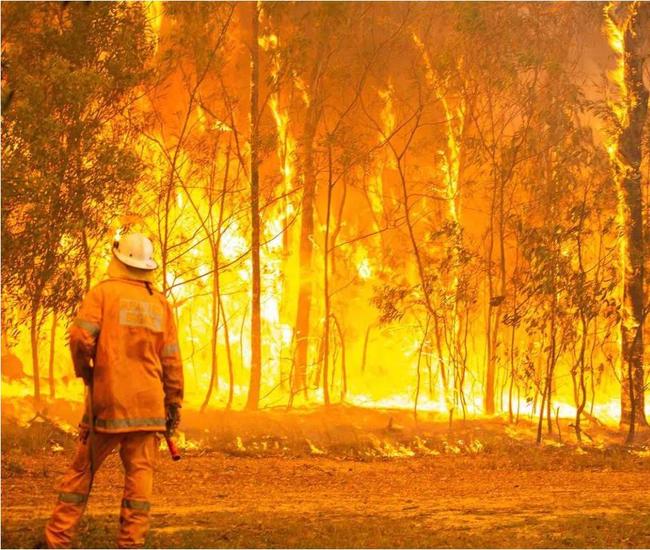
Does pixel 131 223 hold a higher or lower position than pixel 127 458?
higher

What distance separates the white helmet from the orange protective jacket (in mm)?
70

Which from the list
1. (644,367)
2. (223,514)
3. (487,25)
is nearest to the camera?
(223,514)

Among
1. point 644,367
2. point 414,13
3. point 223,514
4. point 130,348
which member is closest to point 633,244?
point 644,367

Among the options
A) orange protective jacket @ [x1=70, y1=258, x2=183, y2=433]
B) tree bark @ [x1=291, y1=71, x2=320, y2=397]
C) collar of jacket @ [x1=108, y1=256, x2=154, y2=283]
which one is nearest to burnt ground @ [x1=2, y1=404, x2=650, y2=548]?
orange protective jacket @ [x1=70, y1=258, x2=183, y2=433]

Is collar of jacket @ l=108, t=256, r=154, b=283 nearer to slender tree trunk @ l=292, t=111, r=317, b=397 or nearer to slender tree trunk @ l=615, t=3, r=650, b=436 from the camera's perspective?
slender tree trunk @ l=615, t=3, r=650, b=436

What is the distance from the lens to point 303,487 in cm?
1165

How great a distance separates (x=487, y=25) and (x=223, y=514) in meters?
14.5

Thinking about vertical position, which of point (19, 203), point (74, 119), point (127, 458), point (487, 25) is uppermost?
point (487, 25)

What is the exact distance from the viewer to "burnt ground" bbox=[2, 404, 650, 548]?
7887 millimetres

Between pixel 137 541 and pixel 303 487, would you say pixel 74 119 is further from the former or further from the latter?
pixel 137 541

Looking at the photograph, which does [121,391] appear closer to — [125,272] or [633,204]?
[125,272]

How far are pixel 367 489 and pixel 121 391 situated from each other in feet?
18.5

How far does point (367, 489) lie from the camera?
11516 millimetres

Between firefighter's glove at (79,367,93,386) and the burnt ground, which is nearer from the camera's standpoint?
firefighter's glove at (79,367,93,386)
